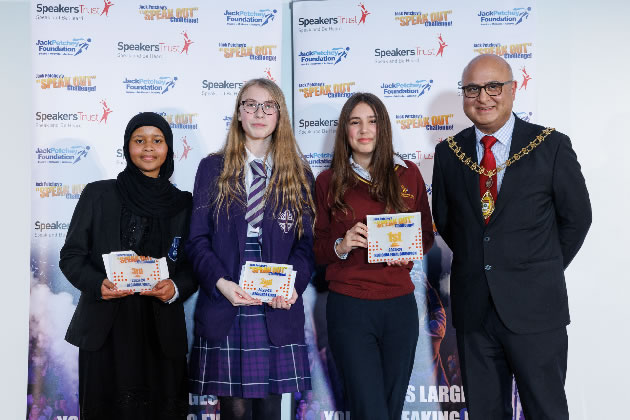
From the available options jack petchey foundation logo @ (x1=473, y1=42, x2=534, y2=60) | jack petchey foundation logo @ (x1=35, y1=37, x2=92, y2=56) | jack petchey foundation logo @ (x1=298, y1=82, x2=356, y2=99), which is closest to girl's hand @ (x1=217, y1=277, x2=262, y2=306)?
jack petchey foundation logo @ (x1=298, y1=82, x2=356, y2=99)

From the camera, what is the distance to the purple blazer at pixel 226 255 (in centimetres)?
293

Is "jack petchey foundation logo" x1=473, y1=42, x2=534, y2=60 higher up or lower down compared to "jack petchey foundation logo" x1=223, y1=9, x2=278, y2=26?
lower down

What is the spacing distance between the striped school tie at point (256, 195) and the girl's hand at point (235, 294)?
347 millimetres

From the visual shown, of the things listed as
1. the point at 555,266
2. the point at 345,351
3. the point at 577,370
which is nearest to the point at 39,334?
the point at 345,351

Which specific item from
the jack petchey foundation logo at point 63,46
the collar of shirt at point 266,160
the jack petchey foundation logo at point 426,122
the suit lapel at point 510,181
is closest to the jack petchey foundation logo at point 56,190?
the jack petchey foundation logo at point 63,46

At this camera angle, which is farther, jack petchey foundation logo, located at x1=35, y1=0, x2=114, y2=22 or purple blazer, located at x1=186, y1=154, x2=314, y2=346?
jack petchey foundation logo, located at x1=35, y1=0, x2=114, y2=22

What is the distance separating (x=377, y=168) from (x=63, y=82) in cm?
252

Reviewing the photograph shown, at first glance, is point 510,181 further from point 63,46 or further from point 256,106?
point 63,46

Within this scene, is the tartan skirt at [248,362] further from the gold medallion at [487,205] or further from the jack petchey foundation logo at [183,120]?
the jack petchey foundation logo at [183,120]

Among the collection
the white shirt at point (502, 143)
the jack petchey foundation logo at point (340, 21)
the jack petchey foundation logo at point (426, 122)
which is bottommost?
the white shirt at point (502, 143)

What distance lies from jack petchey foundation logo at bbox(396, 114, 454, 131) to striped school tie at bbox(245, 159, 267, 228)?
1520 mm

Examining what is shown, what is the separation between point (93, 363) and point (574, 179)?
268cm

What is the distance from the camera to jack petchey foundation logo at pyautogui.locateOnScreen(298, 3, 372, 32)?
13.9 ft

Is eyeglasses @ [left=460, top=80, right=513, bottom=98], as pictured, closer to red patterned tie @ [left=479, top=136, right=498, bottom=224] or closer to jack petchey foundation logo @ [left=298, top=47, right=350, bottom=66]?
red patterned tie @ [left=479, top=136, right=498, bottom=224]
